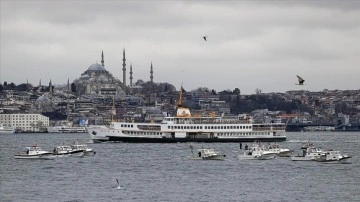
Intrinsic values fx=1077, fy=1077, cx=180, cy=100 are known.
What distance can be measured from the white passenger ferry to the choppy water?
30985 millimetres

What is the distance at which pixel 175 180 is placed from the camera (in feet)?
171

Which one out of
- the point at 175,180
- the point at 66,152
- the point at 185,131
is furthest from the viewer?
the point at 185,131

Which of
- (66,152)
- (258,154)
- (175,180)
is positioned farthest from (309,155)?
(66,152)

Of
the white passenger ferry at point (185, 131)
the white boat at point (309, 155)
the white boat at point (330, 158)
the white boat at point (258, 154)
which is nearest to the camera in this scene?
the white boat at point (330, 158)

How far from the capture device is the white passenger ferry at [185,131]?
335 ft

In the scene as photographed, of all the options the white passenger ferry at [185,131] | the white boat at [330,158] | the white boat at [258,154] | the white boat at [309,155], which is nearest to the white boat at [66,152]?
the white boat at [258,154]

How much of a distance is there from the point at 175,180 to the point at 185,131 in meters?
50.9

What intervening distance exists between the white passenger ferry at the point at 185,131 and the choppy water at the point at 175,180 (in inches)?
1220

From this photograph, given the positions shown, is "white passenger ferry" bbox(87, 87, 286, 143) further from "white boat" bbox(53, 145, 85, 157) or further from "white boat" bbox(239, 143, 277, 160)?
"white boat" bbox(239, 143, 277, 160)

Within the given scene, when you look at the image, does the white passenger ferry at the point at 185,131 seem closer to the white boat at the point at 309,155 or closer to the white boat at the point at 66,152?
the white boat at the point at 66,152

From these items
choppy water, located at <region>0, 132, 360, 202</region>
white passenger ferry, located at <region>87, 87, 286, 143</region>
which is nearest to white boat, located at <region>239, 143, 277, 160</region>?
choppy water, located at <region>0, 132, 360, 202</region>

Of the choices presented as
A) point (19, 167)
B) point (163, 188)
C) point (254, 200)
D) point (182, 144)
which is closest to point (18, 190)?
point (163, 188)

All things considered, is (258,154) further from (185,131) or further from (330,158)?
(185,131)

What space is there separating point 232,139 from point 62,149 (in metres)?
34.9
